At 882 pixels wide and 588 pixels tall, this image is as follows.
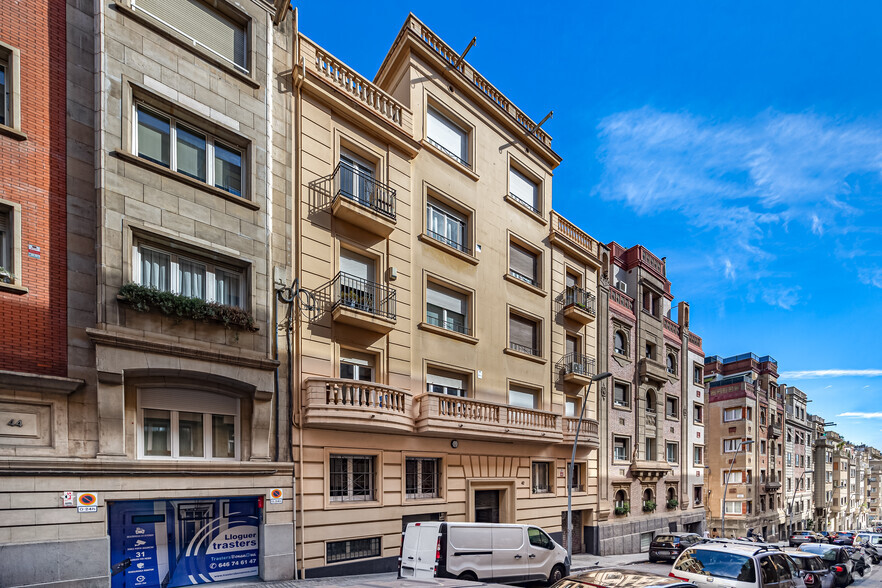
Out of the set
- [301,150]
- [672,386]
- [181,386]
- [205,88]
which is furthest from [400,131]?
[672,386]

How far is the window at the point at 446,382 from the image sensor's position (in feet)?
65.8

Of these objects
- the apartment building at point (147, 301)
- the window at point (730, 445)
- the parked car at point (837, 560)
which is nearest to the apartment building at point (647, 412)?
the parked car at point (837, 560)

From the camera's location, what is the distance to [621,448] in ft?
102

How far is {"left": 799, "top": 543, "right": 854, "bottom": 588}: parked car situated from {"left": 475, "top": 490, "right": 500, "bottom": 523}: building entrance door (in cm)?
1147

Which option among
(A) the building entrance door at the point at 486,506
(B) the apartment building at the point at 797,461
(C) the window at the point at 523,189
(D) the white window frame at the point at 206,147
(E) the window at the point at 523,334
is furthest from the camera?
(B) the apartment building at the point at 797,461

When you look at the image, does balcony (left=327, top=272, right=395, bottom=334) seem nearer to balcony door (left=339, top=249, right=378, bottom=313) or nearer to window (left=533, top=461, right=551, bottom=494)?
balcony door (left=339, top=249, right=378, bottom=313)

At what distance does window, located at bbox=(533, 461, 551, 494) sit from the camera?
23870mm

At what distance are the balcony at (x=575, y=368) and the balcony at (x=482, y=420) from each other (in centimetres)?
300

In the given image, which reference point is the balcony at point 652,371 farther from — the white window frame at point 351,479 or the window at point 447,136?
the white window frame at point 351,479

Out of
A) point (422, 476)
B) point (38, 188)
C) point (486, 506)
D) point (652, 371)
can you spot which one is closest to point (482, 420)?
point (422, 476)

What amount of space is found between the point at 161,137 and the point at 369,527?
12321 millimetres

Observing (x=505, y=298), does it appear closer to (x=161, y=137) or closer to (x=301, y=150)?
(x=301, y=150)

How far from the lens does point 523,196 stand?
26.3 metres

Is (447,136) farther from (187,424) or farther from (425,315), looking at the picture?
(187,424)
